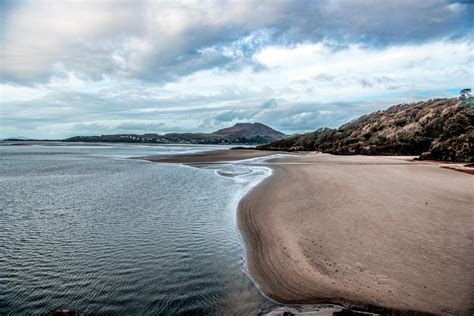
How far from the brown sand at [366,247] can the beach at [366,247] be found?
0.07ft

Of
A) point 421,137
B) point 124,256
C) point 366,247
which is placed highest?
point 421,137

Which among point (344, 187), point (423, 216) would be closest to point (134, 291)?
point (423, 216)

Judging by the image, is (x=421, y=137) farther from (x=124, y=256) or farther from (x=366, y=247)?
(x=124, y=256)

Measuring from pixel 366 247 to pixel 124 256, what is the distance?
24.9 feet

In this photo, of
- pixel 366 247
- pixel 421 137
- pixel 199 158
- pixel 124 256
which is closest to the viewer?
pixel 366 247

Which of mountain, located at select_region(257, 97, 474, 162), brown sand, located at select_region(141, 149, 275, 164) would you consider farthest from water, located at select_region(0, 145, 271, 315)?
mountain, located at select_region(257, 97, 474, 162)

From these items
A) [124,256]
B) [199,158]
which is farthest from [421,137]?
[124,256]

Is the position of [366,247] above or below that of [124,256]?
above

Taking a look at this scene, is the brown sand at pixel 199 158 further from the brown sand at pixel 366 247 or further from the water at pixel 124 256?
the brown sand at pixel 366 247

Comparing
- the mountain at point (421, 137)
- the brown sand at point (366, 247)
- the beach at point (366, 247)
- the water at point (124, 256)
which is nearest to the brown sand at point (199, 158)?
the mountain at point (421, 137)

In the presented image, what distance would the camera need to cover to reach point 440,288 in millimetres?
7121

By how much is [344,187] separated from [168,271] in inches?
576

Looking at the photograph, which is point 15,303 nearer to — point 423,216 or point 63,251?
point 63,251

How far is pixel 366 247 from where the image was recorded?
9.99 metres
